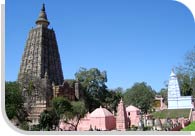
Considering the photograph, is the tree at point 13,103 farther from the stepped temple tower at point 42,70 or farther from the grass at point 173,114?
the grass at point 173,114

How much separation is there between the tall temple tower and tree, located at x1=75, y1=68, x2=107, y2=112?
2.99 meters

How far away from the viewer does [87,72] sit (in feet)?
88.8

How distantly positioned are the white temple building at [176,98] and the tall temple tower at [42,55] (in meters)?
7.95

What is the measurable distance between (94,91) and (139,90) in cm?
365

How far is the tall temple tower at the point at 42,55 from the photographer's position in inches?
895

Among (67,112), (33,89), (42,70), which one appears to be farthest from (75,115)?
(42,70)

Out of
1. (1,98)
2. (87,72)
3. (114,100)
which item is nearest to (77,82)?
(87,72)

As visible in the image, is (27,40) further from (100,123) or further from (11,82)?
(100,123)

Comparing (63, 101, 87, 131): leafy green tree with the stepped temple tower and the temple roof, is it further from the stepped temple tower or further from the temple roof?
the temple roof

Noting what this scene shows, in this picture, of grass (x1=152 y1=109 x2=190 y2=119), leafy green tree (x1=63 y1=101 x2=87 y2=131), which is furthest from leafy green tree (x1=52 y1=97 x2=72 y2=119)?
grass (x1=152 y1=109 x2=190 y2=119)

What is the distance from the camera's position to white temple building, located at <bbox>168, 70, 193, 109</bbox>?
76.9ft

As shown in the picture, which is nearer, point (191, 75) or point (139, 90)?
point (191, 75)

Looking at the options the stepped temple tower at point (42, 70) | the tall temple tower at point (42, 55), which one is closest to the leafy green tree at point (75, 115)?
the stepped temple tower at point (42, 70)

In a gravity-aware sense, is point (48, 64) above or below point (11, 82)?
above
